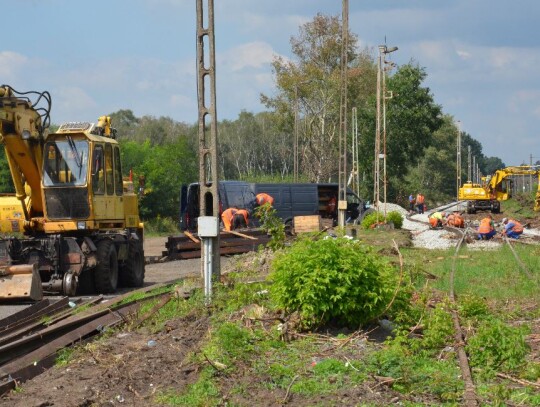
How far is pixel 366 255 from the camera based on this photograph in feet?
40.8

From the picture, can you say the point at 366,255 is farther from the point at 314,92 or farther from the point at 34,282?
the point at 314,92

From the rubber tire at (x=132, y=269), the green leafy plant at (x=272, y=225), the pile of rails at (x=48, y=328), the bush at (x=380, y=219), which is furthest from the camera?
the bush at (x=380, y=219)

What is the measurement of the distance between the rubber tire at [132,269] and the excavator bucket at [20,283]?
15.7 feet

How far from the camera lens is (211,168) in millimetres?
16750

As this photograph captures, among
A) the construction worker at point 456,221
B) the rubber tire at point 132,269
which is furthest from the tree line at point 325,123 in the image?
the rubber tire at point 132,269

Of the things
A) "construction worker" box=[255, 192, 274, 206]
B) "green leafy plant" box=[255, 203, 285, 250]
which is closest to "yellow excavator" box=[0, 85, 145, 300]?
"green leafy plant" box=[255, 203, 285, 250]

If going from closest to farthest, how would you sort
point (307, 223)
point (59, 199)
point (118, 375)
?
point (118, 375) < point (59, 199) < point (307, 223)

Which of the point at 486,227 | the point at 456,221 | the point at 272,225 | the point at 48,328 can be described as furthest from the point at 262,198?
the point at 48,328

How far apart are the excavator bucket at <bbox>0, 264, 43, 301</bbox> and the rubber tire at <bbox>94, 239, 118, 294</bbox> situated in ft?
8.63

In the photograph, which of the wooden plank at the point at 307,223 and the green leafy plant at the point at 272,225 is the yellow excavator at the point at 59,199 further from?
the wooden plank at the point at 307,223

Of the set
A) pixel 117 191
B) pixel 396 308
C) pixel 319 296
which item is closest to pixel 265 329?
pixel 319 296

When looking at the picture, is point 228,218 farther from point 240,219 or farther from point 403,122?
point 403,122

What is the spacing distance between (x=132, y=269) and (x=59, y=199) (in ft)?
10.5

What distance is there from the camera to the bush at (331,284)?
11641 mm
